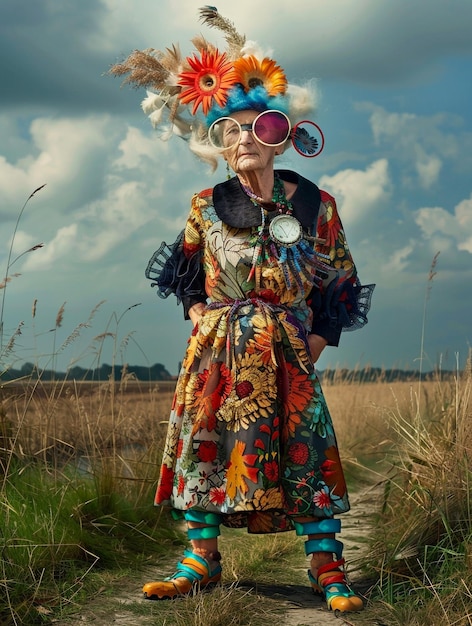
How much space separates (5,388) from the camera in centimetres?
496

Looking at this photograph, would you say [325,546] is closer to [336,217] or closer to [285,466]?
[285,466]

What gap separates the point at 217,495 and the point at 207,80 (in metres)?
1.89

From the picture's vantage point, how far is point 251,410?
362cm

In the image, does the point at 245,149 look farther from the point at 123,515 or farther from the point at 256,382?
the point at 123,515

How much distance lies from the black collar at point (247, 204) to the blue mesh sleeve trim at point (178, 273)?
29 cm

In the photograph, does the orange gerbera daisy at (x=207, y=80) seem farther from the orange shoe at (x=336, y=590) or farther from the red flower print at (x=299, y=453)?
the orange shoe at (x=336, y=590)

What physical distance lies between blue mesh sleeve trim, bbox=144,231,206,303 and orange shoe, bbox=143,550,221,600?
1234 mm

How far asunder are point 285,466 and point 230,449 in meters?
0.26

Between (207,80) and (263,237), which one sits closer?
(263,237)

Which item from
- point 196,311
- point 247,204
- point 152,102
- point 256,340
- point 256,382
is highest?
point 152,102

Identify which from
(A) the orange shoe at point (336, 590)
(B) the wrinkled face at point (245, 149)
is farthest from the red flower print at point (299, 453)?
(B) the wrinkled face at point (245, 149)

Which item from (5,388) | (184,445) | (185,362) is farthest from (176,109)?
(5,388)

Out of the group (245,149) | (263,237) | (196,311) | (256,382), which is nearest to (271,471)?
(256,382)

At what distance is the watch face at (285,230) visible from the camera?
3725mm
